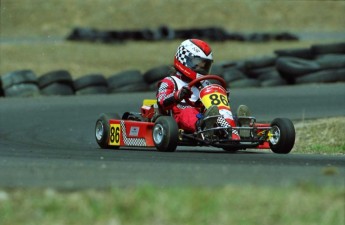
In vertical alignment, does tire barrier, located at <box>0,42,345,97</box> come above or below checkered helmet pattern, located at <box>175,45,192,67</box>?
below

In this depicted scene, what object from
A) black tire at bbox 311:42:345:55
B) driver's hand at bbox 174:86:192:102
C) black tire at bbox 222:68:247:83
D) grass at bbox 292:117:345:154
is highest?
driver's hand at bbox 174:86:192:102

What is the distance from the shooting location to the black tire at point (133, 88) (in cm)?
1872

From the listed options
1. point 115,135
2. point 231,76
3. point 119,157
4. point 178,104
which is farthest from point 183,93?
point 231,76

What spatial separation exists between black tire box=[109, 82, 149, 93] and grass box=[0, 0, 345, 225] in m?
4.87

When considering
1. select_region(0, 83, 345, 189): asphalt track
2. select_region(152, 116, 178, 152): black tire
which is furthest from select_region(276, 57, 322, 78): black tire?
select_region(152, 116, 178, 152): black tire

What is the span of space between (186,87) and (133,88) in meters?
7.95

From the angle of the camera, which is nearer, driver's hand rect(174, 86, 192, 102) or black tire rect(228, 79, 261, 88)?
driver's hand rect(174, 86, 192, 102)

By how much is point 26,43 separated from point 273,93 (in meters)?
15.0

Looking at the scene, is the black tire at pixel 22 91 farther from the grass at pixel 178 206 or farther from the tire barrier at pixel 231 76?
the grass at pixel 178 206

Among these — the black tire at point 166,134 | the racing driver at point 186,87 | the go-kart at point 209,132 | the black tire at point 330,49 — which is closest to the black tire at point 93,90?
the black tire at point 330,49

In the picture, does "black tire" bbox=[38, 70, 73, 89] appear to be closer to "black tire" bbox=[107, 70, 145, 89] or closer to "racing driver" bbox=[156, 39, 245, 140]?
"black tire" bbox=[107, 70, 145, 89]

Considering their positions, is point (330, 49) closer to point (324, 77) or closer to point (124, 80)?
point (324, 77)

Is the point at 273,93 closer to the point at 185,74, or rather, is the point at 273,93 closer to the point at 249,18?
the point at 185,74

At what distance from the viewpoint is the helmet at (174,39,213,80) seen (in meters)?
11.4
